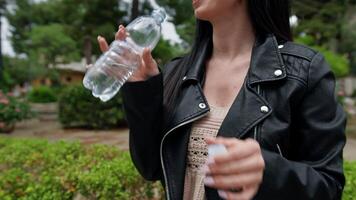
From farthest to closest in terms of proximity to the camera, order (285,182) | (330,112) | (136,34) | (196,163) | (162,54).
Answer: (162,54), (136,34), (196,163), (330,112), (285,182)

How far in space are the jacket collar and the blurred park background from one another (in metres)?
1.02

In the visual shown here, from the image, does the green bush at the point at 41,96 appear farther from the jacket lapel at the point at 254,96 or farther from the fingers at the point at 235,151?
the fingers at the point at 235,151

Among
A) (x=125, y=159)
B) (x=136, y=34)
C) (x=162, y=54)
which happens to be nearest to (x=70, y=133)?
(x=162, y=54)

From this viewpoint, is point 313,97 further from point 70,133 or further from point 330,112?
point 70,133

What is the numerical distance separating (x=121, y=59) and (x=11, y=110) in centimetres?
1014

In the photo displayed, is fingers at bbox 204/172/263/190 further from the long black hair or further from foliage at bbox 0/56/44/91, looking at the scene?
foliage at bbox 0/56/44/91

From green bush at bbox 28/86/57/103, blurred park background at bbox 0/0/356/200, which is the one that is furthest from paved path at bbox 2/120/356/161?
green bush at bbox 28/86/57/103

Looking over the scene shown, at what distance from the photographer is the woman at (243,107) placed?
101cm

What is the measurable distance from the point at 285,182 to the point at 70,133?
1041 centimetres

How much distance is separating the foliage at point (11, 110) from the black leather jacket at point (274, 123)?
388 inches

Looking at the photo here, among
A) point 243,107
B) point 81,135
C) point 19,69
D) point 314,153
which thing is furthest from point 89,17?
point 314,153

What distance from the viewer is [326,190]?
38.8 inches

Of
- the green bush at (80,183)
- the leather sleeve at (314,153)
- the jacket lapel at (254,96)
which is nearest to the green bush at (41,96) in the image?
the green bush at (80,183)

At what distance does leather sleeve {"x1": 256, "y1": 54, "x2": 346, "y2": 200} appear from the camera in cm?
92
